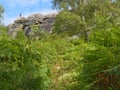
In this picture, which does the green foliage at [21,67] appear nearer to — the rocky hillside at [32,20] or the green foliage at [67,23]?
the green foliage at [67,23]

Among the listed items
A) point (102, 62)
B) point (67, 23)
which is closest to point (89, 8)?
point (67, 23)

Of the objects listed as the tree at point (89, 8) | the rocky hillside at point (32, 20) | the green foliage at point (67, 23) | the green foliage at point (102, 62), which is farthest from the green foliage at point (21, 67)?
the rocky hillside at point (32, 20)

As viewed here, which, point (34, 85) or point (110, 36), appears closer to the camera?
point (110, 36)

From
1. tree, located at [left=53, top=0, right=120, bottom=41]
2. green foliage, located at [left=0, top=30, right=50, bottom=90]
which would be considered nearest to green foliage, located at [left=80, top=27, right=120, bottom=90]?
green foliage, located at [left=0, top=30, right=50, bottom=90]

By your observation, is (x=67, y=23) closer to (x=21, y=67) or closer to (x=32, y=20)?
(x=21, y=67)

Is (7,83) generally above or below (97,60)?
below

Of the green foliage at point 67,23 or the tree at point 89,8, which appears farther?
the tree at point 89,8

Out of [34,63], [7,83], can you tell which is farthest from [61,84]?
[7,83]

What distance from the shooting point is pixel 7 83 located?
5.68m

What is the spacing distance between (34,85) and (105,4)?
20.4 metres

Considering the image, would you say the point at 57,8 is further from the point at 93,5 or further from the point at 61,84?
the point at 61,84

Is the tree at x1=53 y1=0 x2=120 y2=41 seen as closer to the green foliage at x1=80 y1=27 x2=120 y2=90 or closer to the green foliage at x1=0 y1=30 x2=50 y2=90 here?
the green foliage at x1=0 y1=30 x2=50 y2=90

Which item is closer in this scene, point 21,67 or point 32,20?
point 21,67

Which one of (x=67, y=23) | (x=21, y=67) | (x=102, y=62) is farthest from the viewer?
(x=67, y=23)
